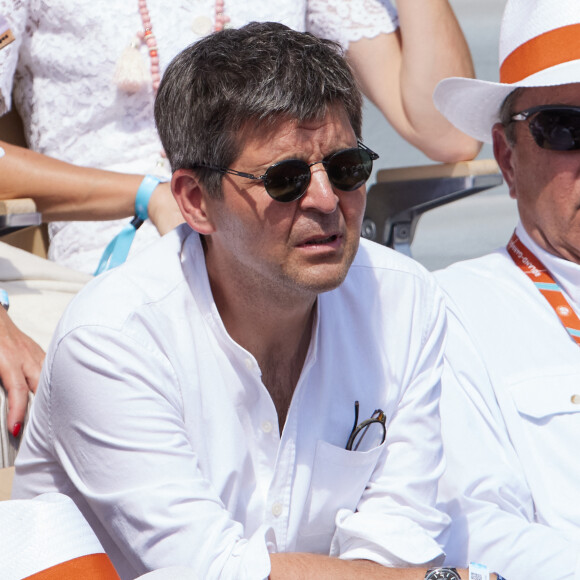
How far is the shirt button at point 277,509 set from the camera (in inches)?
70.2

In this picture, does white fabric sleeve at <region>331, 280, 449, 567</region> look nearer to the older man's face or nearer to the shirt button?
the shirt button

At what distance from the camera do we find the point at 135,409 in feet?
5.40

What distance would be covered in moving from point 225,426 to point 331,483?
23cm

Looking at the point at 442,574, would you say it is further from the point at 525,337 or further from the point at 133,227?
the point at 133,227

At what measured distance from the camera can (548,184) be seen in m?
2.22

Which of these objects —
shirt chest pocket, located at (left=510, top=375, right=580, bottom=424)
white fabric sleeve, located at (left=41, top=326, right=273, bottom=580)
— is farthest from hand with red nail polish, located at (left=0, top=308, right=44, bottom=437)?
shirt chest pocket, located at (left=510, top=375, right=580, bottom=424)

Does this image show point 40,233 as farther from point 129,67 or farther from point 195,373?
point 195,373

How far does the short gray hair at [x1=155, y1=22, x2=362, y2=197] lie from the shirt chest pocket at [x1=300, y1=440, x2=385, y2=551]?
1.64 feet

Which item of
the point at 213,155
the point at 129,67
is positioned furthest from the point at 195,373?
the point at 129,67

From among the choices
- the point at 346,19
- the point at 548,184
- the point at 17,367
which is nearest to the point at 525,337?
the point at 548,184

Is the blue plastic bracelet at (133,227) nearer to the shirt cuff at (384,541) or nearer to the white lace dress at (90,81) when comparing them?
the white lace dress at (90,81)

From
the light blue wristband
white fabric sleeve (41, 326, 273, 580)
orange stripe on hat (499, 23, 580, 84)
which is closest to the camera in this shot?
white fabric sleeve (41, 326, 273, 580)

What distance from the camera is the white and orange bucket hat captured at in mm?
2223

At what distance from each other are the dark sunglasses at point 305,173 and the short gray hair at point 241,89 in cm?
6
